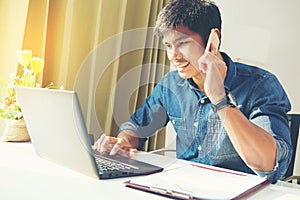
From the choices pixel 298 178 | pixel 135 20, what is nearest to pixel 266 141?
pixel 298 178

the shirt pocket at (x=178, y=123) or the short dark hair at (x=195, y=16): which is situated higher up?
the short dark hair at (x=195, y=16)

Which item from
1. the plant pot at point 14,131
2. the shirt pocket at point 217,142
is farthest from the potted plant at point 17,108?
the shirt pocket at point 217,142

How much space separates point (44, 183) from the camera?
2.57ft

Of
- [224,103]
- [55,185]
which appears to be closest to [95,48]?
[224,103]

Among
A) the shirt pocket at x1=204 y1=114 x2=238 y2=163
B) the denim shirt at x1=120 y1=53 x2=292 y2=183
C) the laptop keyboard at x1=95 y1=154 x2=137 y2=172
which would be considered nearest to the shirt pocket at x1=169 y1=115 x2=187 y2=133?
the denim shirt at x1=120 y1=53 x2=292 y2=183

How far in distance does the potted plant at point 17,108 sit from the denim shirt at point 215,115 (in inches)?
16.1

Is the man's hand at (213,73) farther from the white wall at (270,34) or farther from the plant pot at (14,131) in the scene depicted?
the plant pot at (14,131)

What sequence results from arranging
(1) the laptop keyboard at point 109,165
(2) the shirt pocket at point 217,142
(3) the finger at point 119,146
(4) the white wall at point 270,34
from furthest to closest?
(4) the white wall at point 270,34 < (2) the shirt pocket at point 217,142 < (3) the finger at point 119,146 < (1) the laptop keyboard at point 109,165

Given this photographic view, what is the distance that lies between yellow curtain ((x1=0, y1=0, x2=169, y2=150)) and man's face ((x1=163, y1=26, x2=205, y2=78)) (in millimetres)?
203

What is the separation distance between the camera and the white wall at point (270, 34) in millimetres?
1517

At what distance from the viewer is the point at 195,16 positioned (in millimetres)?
1336

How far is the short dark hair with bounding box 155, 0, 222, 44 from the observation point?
1.33 meters

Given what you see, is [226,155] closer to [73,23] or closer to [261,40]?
[261,40]

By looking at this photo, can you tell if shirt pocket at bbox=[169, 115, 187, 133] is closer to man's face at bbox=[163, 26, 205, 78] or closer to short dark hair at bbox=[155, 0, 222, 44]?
man's face at bbox=[163, 26, 205, 78]
